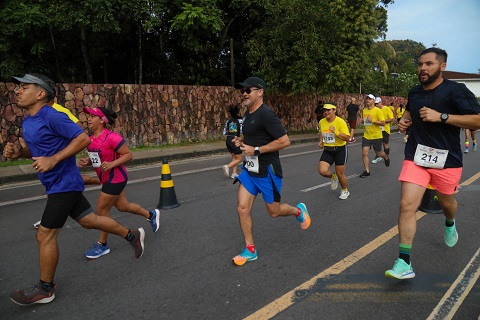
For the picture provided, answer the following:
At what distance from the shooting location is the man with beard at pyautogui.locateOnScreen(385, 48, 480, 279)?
3.23m

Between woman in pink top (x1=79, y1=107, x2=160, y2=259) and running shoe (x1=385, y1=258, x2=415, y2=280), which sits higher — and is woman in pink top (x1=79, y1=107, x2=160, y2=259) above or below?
above

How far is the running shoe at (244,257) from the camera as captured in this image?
3.71m

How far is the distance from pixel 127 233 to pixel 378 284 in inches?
95.2

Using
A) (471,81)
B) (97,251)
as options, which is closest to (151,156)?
(97,251)

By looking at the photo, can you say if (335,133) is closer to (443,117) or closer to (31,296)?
(443,117)

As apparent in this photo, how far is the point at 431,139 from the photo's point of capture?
11.1 feet

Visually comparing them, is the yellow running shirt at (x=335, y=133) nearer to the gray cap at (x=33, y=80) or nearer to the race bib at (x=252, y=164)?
the race bib at (x=252, y=164)

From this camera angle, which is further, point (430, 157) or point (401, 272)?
point (430, 157)

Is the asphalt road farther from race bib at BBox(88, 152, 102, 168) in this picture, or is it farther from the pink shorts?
race bib at BBox(88, 152, 102, 168)

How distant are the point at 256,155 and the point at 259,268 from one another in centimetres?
109

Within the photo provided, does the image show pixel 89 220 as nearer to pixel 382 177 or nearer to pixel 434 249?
pixel 434 249

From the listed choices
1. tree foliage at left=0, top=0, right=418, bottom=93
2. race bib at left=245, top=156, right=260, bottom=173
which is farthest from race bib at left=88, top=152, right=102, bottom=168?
tree foliage at left=0, top=0, right=418, bottom=93

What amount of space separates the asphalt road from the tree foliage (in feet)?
34.1

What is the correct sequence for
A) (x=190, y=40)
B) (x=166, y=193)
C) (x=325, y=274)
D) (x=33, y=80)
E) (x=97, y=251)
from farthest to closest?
1. (x=190, y=40)
2. (x=166, y=193)
3. (x=97, y=251)
4. (x=325, y=274)
5. (x=33, y=80)
